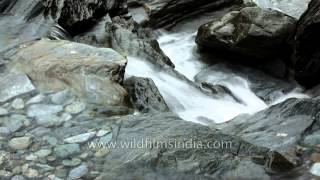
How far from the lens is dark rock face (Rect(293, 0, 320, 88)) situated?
28.1 feet

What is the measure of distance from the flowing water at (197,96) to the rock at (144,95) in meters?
0.74

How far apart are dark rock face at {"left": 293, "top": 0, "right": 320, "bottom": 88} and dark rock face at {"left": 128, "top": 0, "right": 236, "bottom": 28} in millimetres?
3949

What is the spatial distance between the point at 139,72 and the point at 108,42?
1034mm

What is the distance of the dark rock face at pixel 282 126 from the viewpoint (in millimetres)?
4789

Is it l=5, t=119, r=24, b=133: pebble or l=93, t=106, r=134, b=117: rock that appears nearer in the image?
l=5, t=119, r=24, b=133: pebble

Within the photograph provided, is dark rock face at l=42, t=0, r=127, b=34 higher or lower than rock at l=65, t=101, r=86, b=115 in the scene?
higher

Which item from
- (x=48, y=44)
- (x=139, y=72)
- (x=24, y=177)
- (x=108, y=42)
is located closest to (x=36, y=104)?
(x=24, y=177)

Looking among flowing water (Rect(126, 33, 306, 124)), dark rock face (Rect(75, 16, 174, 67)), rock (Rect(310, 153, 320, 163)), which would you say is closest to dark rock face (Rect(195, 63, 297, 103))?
flowing water (Rect(126, 33, 306, 124))

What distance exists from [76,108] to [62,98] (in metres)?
0.24

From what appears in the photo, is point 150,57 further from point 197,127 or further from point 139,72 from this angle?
point 197,127

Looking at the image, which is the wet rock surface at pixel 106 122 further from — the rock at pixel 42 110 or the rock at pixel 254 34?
the rock at pixel 254 34

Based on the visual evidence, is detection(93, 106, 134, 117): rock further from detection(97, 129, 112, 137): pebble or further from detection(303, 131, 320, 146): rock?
detection(303, 131, 320, 146): rock

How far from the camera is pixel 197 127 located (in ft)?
16.0

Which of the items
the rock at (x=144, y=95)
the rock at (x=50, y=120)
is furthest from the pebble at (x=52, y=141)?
the rock at (x=144, y=95)
